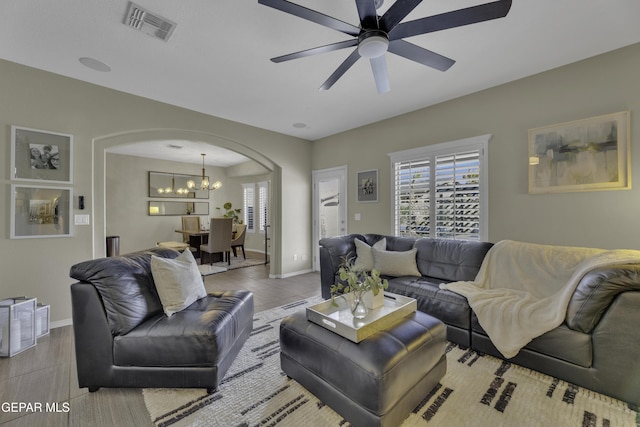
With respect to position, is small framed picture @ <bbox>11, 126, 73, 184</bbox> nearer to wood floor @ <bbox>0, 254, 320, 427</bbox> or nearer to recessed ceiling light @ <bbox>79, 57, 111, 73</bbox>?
recessed ceiling light @ <bbox>79, 57, 111, 73</bbox>

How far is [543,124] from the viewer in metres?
2.98

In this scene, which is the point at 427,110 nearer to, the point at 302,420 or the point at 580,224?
the point at 580,224

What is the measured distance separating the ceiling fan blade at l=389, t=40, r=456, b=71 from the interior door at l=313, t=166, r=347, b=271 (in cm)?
307

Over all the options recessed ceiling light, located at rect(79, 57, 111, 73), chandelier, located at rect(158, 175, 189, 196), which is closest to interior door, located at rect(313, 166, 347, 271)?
recessed ceiling light, located at rect(79, 57, 111, 73)

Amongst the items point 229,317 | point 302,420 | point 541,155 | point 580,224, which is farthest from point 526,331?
point 229,317

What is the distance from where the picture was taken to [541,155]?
9.80 ft

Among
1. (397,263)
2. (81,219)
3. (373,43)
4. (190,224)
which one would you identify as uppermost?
(373,43)

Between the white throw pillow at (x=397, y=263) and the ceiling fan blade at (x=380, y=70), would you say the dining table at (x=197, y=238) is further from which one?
the ceiling fan blade at (x=380, y=70)

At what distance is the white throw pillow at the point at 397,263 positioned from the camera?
328 cm

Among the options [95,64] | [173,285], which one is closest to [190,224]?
[95,64]

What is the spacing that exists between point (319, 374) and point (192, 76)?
3.21 meters

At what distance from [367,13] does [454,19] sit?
51cm

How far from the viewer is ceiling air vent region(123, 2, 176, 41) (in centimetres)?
202

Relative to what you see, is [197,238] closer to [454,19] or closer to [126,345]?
[126,345]
